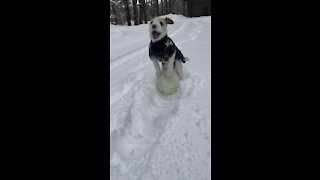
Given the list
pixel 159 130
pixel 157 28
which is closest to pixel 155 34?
pixel 157 28

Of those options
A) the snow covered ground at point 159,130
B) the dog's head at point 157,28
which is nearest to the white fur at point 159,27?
the dog's head at point 157,28

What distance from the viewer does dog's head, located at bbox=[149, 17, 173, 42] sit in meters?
3.19

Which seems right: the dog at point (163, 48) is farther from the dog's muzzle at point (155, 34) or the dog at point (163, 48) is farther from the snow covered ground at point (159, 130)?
the snow covered ground at point (159, 130)

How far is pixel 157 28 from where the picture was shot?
3.20 meters

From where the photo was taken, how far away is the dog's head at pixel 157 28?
3.19 metres

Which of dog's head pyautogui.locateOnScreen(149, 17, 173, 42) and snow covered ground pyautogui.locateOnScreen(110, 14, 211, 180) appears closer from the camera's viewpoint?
snow covered ground pyautogui.locateOnScreen(110, 14, 211, 180)

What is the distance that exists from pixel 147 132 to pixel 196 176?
891 millimetres

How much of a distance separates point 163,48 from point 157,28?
0.31 metres

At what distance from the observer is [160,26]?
322 cm

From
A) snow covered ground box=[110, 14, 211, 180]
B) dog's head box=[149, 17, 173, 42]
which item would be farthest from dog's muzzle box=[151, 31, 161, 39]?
snow covered ground box=[110, 14, 211, 180]

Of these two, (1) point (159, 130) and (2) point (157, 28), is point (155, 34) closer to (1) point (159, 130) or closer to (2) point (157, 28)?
(2) point (157, 28)

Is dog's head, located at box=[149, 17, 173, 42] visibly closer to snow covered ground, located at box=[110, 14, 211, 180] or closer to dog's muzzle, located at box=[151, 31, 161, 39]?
dog's muzzle, located at box=[151, 31, 161, 39]
